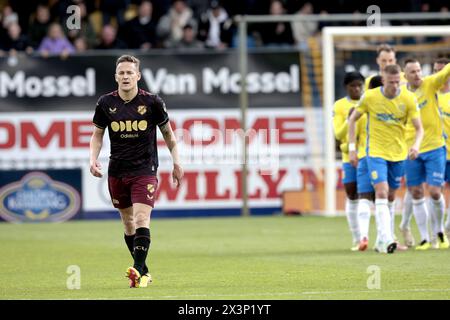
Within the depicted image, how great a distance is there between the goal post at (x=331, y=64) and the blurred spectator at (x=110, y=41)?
475 cm

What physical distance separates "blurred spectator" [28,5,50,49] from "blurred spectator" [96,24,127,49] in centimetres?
122

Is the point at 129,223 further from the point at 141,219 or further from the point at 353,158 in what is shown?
the point at 353,158

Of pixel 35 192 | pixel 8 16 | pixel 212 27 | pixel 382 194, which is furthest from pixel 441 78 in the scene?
pixel 8 16

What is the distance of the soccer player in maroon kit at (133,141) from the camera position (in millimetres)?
12102

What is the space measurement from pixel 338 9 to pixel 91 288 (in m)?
17.1

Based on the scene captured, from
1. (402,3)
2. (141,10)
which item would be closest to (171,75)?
(141,10)

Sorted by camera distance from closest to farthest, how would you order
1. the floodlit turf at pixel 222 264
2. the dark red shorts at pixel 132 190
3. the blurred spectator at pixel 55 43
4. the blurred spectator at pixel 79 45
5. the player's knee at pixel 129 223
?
the floodlit turf at pixel 222 264 → the dark red shorts at pixel 132 190 → the player's knee at pixel 129 223 → the blurred spectator at pixel 55 43 → the blurred spectator at pixel 79 45

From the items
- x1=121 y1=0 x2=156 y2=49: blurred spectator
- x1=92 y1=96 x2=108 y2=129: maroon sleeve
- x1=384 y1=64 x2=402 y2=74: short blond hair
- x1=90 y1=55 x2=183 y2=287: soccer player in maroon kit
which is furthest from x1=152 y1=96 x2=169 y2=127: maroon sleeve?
x1=121 y1=0 x2=156 y2=49: blurred spectator

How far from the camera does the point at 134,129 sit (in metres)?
12.2

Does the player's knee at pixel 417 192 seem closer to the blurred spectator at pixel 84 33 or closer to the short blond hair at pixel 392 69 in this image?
the short blond hair at pixel 392 69

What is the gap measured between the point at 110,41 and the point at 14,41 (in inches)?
80.7

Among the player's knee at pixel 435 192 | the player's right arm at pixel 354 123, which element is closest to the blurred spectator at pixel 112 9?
the player's knee at pixel 435 192

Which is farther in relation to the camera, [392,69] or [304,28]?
[304,28]

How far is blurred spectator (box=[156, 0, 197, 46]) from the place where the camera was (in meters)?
27.7
